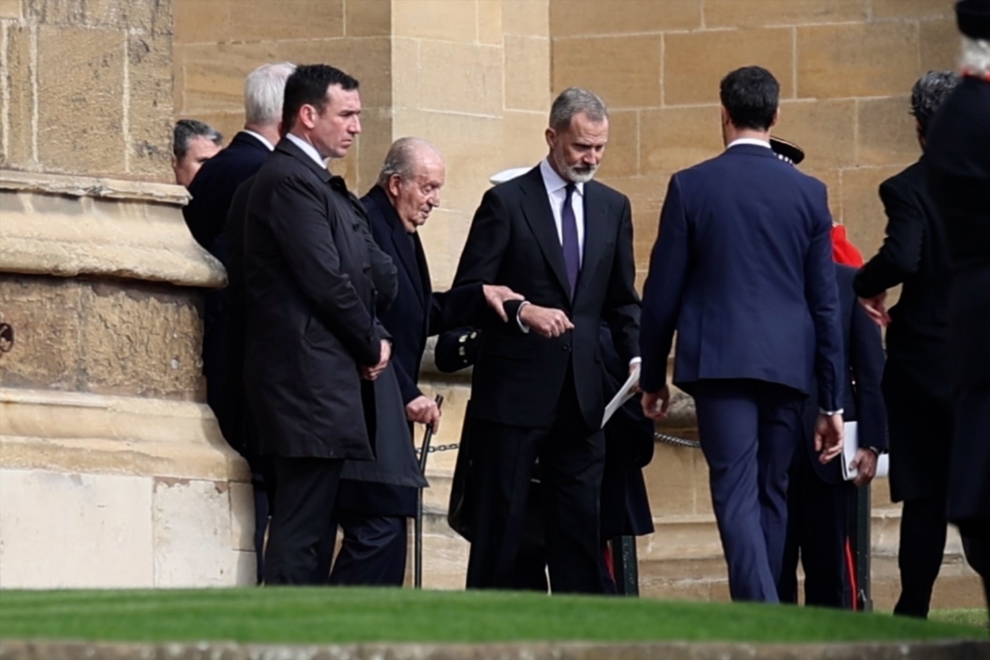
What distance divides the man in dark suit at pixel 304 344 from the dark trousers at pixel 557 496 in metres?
0.91

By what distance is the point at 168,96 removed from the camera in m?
9.38

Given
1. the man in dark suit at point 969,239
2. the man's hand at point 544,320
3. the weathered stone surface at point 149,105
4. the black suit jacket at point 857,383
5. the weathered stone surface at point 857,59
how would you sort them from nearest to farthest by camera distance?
the man in dark suit at point 969,239 < the weathered stone surface at point 149,105 < the man's hand at point 544,320 < the black suit jacket at point 857,383 < the weathered stone surface at point 857,59

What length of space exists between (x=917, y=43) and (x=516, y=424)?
150 inches

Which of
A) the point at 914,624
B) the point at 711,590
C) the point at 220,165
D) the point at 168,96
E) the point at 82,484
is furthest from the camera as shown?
the point at 711,590

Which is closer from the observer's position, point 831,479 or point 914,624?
point 914,624

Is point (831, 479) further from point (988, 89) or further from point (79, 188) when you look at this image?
point (988, 89)

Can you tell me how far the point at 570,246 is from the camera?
394 inches

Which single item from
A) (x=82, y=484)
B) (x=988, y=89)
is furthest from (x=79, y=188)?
(x=988, y=89)

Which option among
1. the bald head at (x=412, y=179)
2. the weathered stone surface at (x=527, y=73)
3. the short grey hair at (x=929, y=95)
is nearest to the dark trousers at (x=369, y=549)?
the bald head at (x=412, y=179)

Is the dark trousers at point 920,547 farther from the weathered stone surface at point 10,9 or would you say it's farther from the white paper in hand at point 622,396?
the weathered stone surface at point 10,9

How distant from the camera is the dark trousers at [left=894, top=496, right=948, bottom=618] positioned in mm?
9430

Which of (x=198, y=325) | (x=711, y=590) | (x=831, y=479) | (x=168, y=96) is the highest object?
(x=168, y=96)

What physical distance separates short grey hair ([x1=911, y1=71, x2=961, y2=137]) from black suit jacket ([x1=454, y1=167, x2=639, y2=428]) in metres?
1.15

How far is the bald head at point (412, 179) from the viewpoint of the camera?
1012cm
